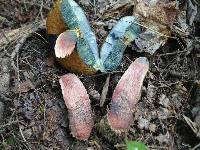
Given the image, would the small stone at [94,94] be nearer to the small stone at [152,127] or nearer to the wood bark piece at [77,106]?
the wood bark piece at [77,106]

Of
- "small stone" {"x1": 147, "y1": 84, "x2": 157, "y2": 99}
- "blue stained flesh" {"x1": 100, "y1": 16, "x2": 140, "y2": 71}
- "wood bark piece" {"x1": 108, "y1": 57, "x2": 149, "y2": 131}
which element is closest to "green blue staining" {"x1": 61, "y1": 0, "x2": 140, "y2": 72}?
"blue stained flesh" {"x1": 100, "y1": 16, "x2": 140, "y2": 71}

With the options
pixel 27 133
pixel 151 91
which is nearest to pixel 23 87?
pixel 27 133

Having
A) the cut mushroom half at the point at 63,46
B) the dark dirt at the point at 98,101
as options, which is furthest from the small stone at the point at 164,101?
the cut mushroom half at the point at 63,46

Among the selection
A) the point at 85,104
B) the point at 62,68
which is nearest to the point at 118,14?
the point at 62,68

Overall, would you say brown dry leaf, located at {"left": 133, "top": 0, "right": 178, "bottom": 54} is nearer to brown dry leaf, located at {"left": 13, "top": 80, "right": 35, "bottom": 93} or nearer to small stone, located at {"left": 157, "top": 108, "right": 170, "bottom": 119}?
small stone, located at {"left": 157, "top": 108, "right": 170, "bottom": 119}

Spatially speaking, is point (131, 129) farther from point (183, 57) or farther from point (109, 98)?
point (183, 57)

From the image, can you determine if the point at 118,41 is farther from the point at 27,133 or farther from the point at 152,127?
the point at 27,133
